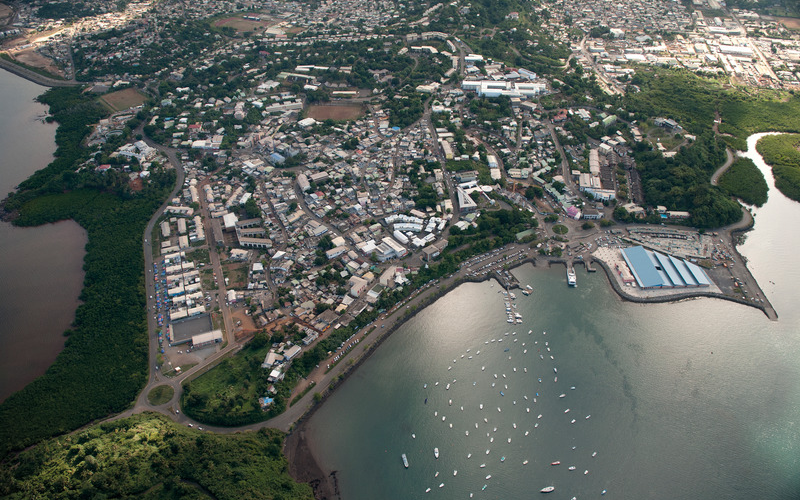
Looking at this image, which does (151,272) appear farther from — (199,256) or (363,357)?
(363,357)

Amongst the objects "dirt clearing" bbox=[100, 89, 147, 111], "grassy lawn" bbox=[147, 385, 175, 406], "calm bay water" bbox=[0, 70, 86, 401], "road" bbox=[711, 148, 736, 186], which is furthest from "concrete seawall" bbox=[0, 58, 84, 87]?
"road" bbox=[711, 148, 736, 186]

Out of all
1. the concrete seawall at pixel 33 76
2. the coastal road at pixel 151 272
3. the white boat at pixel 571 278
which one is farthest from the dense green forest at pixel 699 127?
the concrete seawall at pixel 33 76

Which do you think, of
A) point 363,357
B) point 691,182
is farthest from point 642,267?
point 363,357

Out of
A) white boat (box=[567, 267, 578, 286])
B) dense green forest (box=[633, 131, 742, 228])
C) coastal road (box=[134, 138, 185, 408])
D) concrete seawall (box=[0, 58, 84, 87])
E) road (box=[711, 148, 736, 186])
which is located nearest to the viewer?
coastal road (box=[134, 138, 185, 408])

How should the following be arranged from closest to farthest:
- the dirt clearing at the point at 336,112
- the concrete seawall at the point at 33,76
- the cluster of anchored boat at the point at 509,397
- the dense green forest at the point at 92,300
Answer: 1. the cluster of anchored boat at the point at 509,397
2. the dense green forest at the point at 92,300
3. the dirt clearing at the point at 336,112
4. the concrete seawall at the point at 33,76

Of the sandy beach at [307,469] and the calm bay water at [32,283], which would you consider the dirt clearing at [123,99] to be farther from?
the sandy beach at [307,469]

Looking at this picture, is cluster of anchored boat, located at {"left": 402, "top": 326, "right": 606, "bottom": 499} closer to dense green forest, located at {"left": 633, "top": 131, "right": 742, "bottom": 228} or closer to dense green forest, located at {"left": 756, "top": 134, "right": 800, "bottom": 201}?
dense green forest, located at {"left": 633, "top": 131, "right": 742, "bottom": 228}

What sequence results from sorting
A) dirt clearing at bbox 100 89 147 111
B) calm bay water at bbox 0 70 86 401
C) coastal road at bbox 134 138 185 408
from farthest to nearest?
1. dirt clearing at bbox 100 89 147 111
2. calm bay water at bbox 0 70 86 401
3. coastal road at bbox 134 138 185 408
